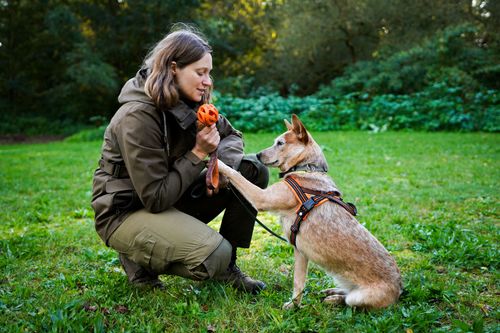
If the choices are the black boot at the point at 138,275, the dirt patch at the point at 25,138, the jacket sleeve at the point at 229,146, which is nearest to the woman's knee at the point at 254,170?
the jacket sleeve at the point at 229,146

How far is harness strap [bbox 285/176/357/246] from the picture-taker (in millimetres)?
3184

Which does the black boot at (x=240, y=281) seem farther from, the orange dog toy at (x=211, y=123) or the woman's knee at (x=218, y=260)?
the orange dog toy at (x=211, y=123)

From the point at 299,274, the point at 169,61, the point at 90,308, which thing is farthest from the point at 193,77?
the point at 90,308

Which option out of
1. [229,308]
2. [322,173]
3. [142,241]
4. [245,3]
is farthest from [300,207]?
[245,3]

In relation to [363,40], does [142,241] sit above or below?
below

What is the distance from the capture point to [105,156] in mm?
3137

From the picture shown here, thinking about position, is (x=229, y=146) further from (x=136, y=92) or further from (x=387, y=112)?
(x=387, y=112)

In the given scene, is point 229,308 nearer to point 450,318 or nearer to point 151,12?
point 450,318

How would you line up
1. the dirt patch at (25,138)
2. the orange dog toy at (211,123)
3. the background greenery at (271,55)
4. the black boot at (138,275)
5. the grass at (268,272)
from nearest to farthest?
the grass at (268,272), the orange dog toy at (211,123), the black boot at (138,275), the background greenery at (271,55), the dirt patch at (25,138)

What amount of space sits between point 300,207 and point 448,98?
45.2ft

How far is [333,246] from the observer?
305 centimetres

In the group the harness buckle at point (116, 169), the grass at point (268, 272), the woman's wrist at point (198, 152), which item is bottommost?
the grass at point (268, 272)

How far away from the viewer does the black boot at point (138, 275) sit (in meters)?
3.39

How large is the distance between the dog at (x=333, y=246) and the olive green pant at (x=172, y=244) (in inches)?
20.1
